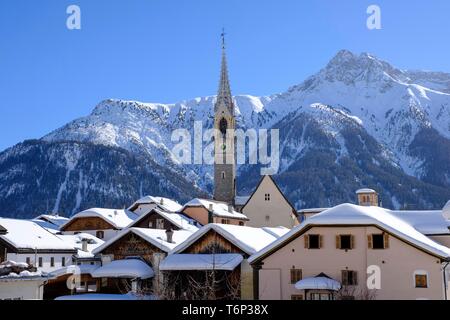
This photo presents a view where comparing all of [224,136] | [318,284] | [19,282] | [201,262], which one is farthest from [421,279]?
[224,136]

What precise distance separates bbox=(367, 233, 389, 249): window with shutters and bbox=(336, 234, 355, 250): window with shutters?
3.30 feet

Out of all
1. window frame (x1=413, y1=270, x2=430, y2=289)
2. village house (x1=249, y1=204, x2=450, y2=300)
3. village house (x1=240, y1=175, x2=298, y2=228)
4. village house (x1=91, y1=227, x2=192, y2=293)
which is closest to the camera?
window frame (x1=413, y1=270, x2=430, y2=289)

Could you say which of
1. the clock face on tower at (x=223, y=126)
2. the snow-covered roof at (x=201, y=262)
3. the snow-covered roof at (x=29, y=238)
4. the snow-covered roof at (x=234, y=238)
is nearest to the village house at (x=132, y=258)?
the snow-covered roof at (x=201, y=262)

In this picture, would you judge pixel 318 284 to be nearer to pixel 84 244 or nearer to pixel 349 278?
pixel 349 278

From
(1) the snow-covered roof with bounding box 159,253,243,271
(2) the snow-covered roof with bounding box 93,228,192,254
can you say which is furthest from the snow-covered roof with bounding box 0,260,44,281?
(2) the snow-covered roof with bounding box 93,228,192,254

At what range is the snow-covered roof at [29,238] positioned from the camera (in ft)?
179

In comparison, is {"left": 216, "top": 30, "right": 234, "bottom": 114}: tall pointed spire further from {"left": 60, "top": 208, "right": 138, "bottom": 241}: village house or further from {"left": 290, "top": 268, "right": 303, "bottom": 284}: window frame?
{"left": 290, "top": 268, "right": 303, "bottom": 284}: window frame

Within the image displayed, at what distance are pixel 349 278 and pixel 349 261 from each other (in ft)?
3.15

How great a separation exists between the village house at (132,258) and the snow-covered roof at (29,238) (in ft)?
29.7

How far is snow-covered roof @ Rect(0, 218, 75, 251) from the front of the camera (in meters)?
54.7

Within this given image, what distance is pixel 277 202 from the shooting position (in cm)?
10519
